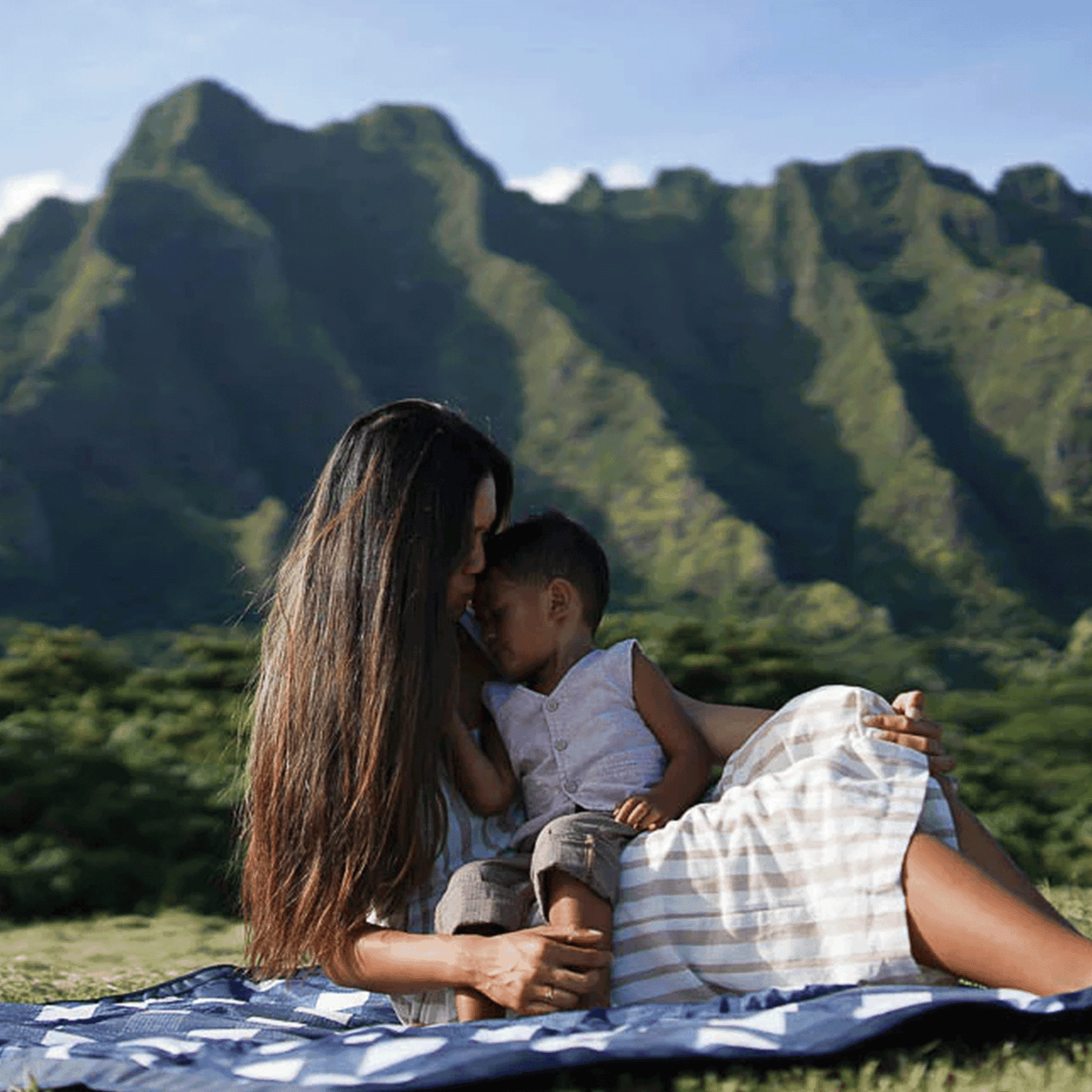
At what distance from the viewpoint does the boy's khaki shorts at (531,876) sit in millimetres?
2041

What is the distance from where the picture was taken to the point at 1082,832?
17.7 ft

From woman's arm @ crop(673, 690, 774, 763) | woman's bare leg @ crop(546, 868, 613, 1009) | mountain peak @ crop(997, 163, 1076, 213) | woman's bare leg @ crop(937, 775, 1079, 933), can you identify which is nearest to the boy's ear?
woman's arm @ crop(673, 690, 774, 763)

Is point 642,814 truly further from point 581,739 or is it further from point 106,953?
point 106,953

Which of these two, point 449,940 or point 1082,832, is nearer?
point 449,940

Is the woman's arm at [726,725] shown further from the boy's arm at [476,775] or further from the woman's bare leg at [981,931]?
A: the woman's bare leg at [981,931]

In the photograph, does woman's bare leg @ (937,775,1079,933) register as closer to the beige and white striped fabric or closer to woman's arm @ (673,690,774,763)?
the beige and white striped fabric

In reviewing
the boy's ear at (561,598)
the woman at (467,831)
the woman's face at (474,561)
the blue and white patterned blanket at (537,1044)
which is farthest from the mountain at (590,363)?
the blue and white patterned blanket at (537,1044)

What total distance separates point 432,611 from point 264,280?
34462 mm

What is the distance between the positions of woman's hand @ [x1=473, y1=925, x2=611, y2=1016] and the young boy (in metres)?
0.26

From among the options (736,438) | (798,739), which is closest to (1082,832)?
(798,739)

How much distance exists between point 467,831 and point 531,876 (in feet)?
0.82

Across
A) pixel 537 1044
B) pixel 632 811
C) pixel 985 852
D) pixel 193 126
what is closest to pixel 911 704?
pixel 985 852

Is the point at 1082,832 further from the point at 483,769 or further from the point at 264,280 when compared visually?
the point at 264,280

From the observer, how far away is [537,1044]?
177 cm
